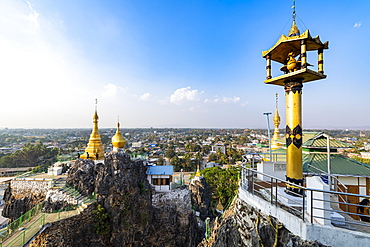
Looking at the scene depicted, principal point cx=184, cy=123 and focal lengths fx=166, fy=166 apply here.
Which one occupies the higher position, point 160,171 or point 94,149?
point 94,149

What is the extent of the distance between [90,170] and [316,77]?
18.7m

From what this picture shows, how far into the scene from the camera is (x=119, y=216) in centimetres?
1391

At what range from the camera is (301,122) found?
5699 millimetres

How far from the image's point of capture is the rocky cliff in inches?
Answer: 493

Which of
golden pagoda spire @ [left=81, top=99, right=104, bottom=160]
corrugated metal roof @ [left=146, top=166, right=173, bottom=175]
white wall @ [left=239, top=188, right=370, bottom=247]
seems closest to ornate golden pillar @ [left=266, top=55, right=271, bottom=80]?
white wall @ [left=239, top=188, right=370, bottom=247]

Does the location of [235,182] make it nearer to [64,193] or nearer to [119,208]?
[119,208]

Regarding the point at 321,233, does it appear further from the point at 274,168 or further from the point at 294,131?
the point at 274,168

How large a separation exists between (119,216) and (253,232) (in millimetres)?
12646

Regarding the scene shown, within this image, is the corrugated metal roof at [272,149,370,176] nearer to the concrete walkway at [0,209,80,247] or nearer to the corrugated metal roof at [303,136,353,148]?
the corrugated metal roof at [303,136,353,148]

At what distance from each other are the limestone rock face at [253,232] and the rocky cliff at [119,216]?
1079 cm

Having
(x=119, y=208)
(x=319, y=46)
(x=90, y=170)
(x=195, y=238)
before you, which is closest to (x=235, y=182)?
(x=195, y=238)

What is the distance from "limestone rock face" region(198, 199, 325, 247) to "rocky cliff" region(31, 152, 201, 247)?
1079 centimetres

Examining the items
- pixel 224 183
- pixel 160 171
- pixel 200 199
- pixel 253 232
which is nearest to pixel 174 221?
pixel 160 171

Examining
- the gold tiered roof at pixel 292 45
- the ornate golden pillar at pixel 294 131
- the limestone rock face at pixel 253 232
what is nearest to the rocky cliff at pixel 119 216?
the limestone rock face at pixel 253 232
